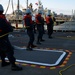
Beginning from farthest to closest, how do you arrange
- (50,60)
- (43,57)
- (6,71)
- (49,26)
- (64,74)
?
(49,26) → (43,57) → (50,60) → (6,71) → (64,74)

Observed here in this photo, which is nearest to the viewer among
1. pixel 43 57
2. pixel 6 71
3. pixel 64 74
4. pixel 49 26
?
pixel 64 74

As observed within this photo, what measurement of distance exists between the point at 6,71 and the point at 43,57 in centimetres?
237

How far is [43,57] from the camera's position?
9117 mm

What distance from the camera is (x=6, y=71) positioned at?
702cm

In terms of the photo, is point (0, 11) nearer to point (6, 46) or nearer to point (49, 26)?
point (6, 46)

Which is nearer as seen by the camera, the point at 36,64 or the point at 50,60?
the point at 36,64

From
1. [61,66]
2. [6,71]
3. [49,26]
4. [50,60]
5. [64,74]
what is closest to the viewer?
[64,74]

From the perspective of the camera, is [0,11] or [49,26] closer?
[0,11]

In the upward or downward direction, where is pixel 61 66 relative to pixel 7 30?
downward

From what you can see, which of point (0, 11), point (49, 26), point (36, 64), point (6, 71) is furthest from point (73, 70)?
point (49, 26)

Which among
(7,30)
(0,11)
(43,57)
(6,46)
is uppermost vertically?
(0,11)

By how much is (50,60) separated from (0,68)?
6.37ft

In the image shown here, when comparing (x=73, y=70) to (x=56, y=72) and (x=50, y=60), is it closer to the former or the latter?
(x=56, y=72)

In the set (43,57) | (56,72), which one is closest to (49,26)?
(43,57)
